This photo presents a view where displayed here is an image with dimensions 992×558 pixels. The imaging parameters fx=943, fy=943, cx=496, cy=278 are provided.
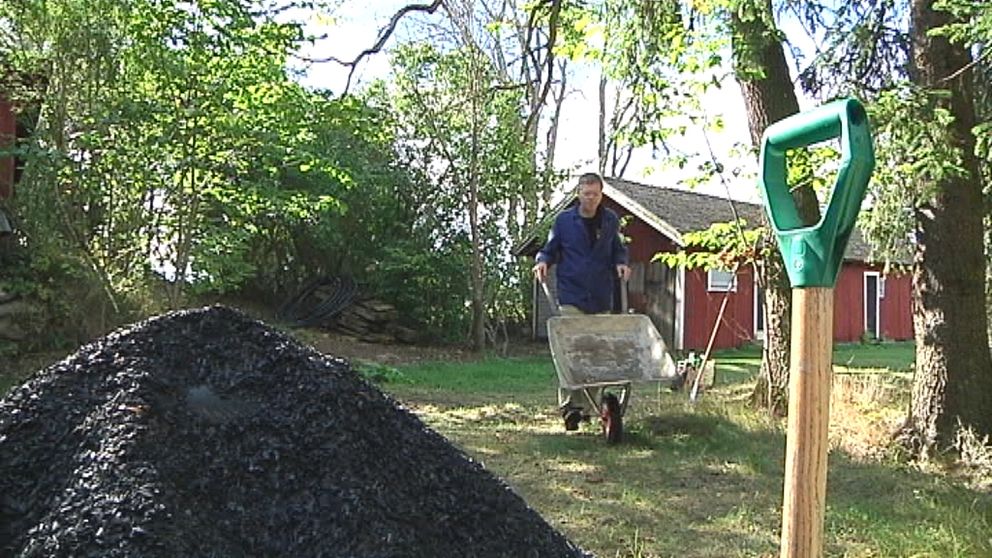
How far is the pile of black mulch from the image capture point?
5.01 ft

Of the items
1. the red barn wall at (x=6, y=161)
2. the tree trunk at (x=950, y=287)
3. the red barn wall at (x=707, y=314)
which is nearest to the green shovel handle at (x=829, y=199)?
the tree trunk at (x=950, y=287)

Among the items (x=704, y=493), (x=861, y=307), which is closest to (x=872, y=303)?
(x=861, y=307)

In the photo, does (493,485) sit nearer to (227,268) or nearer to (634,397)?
(634,397)

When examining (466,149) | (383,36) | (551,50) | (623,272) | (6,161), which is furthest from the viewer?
(466,149)

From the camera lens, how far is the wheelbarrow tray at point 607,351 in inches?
198

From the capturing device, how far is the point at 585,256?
17.9 feet

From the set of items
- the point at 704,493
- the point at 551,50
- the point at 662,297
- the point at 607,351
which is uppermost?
the point at 551,50

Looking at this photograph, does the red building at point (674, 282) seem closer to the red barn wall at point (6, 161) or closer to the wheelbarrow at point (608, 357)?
the red barn wall at point (6, 161)

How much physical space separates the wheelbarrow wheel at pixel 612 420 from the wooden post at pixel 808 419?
3.52 metres

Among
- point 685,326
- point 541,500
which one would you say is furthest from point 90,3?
point 685,326

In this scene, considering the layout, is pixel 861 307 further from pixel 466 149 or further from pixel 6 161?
pixel 6 161

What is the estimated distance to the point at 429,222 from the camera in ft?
53.8

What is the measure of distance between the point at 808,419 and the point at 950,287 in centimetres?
341

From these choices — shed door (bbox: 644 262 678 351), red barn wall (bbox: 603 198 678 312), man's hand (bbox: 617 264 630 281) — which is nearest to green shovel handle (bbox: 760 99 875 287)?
man's hand (bbox: 617 264 630 281)
